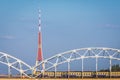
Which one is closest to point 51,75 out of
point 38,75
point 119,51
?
point 38,75

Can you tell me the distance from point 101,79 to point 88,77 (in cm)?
559

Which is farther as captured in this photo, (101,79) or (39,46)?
(39,46)

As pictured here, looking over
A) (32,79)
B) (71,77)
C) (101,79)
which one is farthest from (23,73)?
(101,79)

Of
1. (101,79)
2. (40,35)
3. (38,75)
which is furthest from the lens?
(40,35)

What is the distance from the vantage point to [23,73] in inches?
4934

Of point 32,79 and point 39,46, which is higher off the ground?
point 39,46

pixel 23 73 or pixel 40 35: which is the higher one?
pixel 40 35

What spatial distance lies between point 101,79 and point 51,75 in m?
15.3

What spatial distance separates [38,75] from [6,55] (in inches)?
396

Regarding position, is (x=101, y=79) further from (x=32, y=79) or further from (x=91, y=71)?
(x=32, y=79)

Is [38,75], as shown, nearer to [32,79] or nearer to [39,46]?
[32,79]

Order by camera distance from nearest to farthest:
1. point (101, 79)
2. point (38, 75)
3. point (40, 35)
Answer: point (101, 79)
point (38, 75)
point (40, 35)

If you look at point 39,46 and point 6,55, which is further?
point 39,46

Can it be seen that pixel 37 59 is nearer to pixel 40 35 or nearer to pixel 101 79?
pixel 40 35
